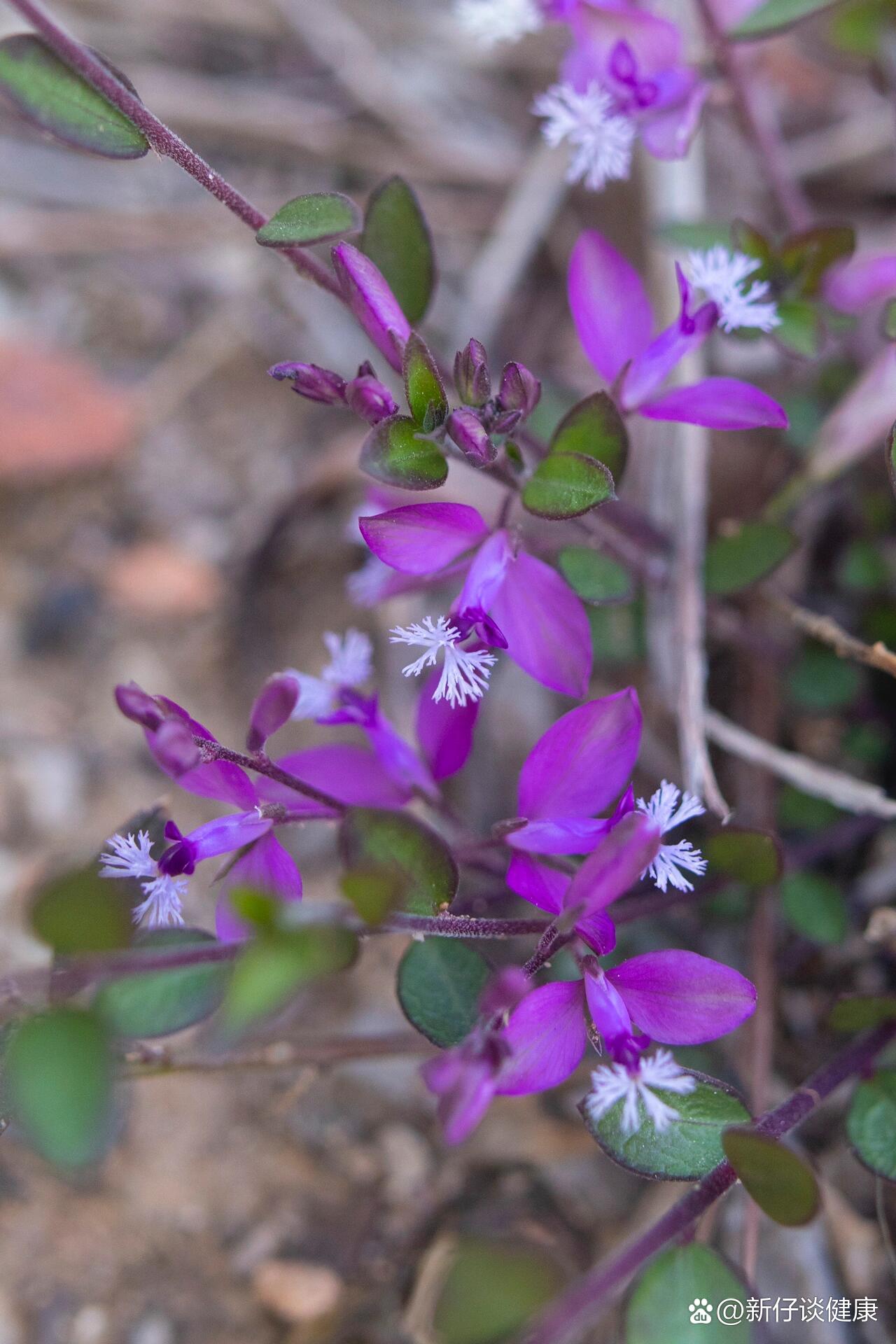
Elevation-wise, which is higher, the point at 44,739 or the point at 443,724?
the point at 443,724

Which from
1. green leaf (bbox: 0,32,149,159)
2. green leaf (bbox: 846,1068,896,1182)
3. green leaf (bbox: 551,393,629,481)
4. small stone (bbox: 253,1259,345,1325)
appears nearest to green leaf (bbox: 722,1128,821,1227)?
green leaf (bbox: 846,1068,896,1182)

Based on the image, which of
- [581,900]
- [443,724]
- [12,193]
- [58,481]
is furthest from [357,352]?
[581,900]

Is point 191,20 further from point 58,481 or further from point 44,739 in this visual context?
point 44,739

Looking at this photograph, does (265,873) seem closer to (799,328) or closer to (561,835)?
(561,835)

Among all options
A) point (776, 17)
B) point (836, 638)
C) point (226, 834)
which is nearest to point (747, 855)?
point (836, 638)

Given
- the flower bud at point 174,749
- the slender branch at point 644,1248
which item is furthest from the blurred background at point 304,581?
the flower bud at point 174,749

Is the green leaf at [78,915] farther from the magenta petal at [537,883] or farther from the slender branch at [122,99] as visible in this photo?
the slender branch at [122,99]
